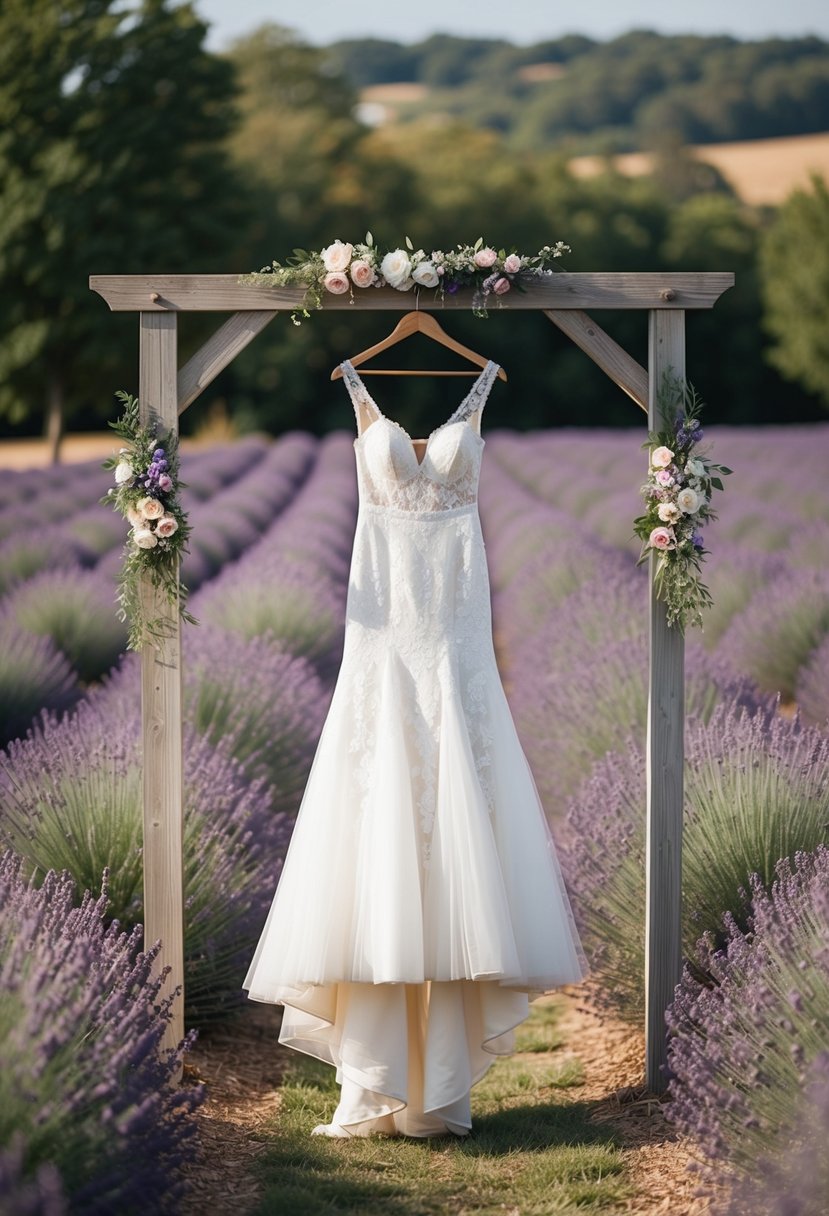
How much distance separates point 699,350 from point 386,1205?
4188 centimetres

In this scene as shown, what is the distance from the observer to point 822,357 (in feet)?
125

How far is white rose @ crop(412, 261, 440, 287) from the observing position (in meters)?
3.83

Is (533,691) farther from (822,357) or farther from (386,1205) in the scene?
(822,357)

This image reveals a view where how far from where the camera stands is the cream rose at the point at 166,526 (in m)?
3.90

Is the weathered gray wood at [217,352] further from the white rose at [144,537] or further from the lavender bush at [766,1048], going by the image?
the lavender bush at [766,1048]

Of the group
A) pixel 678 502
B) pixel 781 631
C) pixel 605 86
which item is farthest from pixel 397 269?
pixel 605 86

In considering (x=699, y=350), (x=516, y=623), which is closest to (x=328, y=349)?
(x=699, y=350)

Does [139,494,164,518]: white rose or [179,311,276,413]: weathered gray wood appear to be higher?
[179,311,276,413]: weathered gray wood

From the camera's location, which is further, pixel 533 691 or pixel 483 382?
pixel 533 691

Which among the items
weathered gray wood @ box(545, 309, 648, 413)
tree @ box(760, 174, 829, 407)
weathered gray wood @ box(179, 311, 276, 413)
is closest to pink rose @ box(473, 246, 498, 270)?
weathered gray wood @ box(545, 309, 648, 413)

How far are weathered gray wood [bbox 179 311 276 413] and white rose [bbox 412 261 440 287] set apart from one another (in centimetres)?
43

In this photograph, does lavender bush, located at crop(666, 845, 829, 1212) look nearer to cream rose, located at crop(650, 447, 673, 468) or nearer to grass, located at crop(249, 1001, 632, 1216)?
grass, located at crop(249, 1001, 632, 1216)

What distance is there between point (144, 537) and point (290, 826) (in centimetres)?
214
